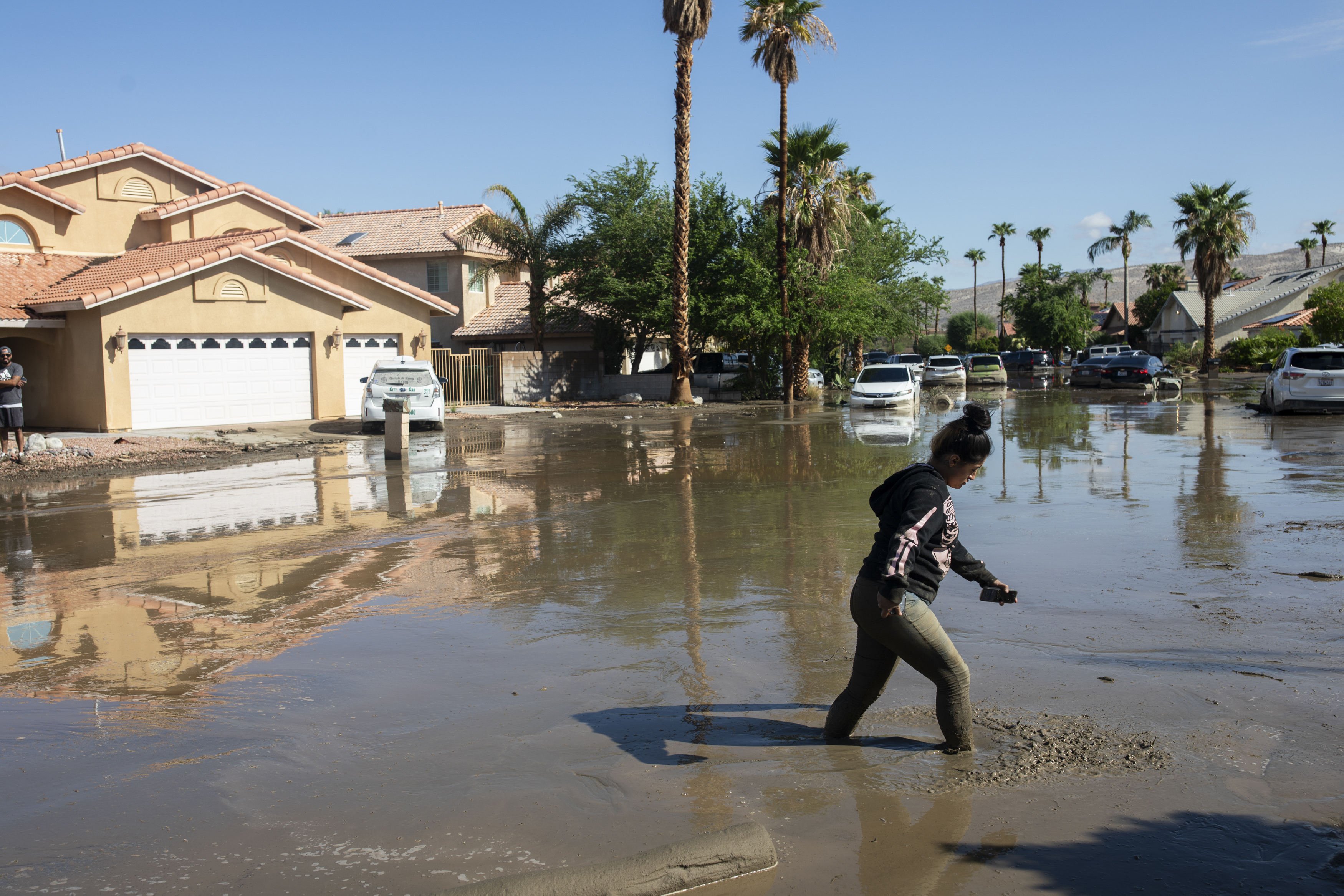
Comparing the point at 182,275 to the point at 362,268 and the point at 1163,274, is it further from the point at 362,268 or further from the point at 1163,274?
the point at 1163,274

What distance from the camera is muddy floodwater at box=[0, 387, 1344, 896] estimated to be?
3736mm

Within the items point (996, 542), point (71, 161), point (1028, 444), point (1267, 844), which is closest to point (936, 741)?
point (1267, 844)

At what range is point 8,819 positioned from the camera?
4016mm

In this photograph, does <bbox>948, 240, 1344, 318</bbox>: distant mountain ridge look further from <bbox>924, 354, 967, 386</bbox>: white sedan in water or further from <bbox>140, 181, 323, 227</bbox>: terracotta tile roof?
<bbox>140, 181, 323, 227</bbox>: terracotta tile roof

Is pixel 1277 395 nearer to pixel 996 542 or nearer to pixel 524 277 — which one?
pixel 996 542

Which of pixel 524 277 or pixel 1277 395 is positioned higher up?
pixel 524 277

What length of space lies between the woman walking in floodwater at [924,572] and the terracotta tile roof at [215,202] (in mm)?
30842

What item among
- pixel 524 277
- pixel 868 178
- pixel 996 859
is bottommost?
pixel 996 859

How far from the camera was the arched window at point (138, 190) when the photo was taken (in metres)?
30.3

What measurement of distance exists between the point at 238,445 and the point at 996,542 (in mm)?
16126

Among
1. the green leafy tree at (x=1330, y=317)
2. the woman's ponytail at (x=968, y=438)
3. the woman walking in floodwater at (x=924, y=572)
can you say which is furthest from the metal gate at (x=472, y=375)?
the green leafy tree at (x=1330, y=317)

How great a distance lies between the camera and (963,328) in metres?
109

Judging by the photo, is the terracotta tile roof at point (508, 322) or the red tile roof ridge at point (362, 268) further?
the terracotta tile roof at point (508, 322)

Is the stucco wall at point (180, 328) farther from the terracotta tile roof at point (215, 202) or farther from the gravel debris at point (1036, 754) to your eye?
the gravel debris at point (1036, 754)
